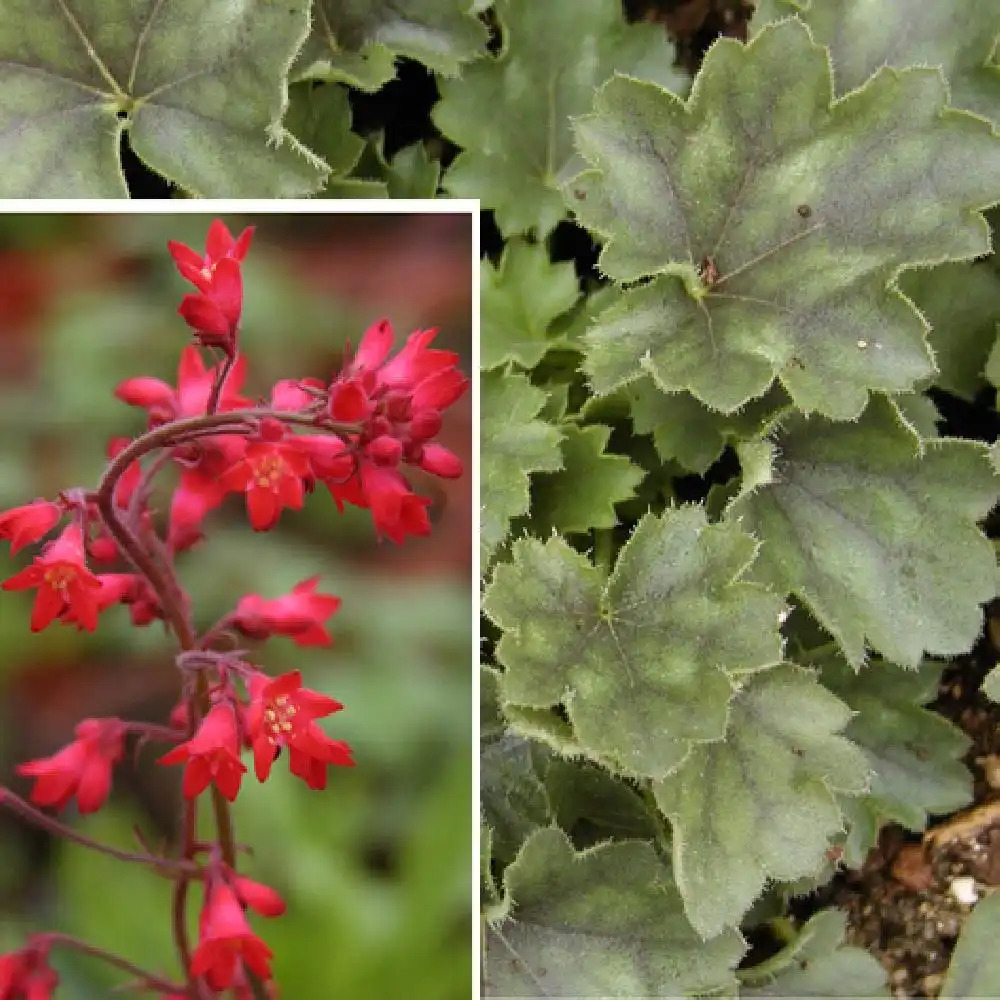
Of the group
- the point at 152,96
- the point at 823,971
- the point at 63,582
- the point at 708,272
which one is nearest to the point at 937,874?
the point at 823,971

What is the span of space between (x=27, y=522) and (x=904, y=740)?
1.02 m

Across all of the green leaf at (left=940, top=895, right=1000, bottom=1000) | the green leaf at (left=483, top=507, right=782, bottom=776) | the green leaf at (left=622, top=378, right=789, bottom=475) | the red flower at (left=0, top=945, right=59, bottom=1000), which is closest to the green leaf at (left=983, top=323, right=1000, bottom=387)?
the green leaf at (left=622, top=378, right=789, bottom=475)

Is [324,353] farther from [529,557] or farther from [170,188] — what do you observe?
[170,188]

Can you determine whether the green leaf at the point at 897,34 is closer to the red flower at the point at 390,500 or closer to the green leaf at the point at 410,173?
the green leaf at the point at 410,173

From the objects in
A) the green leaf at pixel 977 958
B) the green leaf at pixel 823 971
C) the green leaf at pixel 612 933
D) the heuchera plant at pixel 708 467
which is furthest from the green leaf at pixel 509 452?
the green leaf at pixel 977 958

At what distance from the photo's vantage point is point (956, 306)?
136cm

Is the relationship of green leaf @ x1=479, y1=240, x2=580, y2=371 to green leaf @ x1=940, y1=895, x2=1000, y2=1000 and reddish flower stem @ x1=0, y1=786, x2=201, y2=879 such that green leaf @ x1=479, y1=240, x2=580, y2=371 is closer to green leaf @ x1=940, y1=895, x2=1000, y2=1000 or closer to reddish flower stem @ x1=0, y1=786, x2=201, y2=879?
reddish flower stem @ x1=0, y1=786, x2=201, y2=879

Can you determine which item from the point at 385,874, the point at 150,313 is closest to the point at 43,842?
the point at 385,874

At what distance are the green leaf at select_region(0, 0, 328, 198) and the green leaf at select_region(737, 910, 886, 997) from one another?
3.25ft

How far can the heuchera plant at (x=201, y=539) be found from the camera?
805 mm

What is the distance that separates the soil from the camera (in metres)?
1.42

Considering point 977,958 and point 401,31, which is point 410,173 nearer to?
point 401,31

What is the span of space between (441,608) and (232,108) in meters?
0.52

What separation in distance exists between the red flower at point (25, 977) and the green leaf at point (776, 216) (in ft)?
2.31
